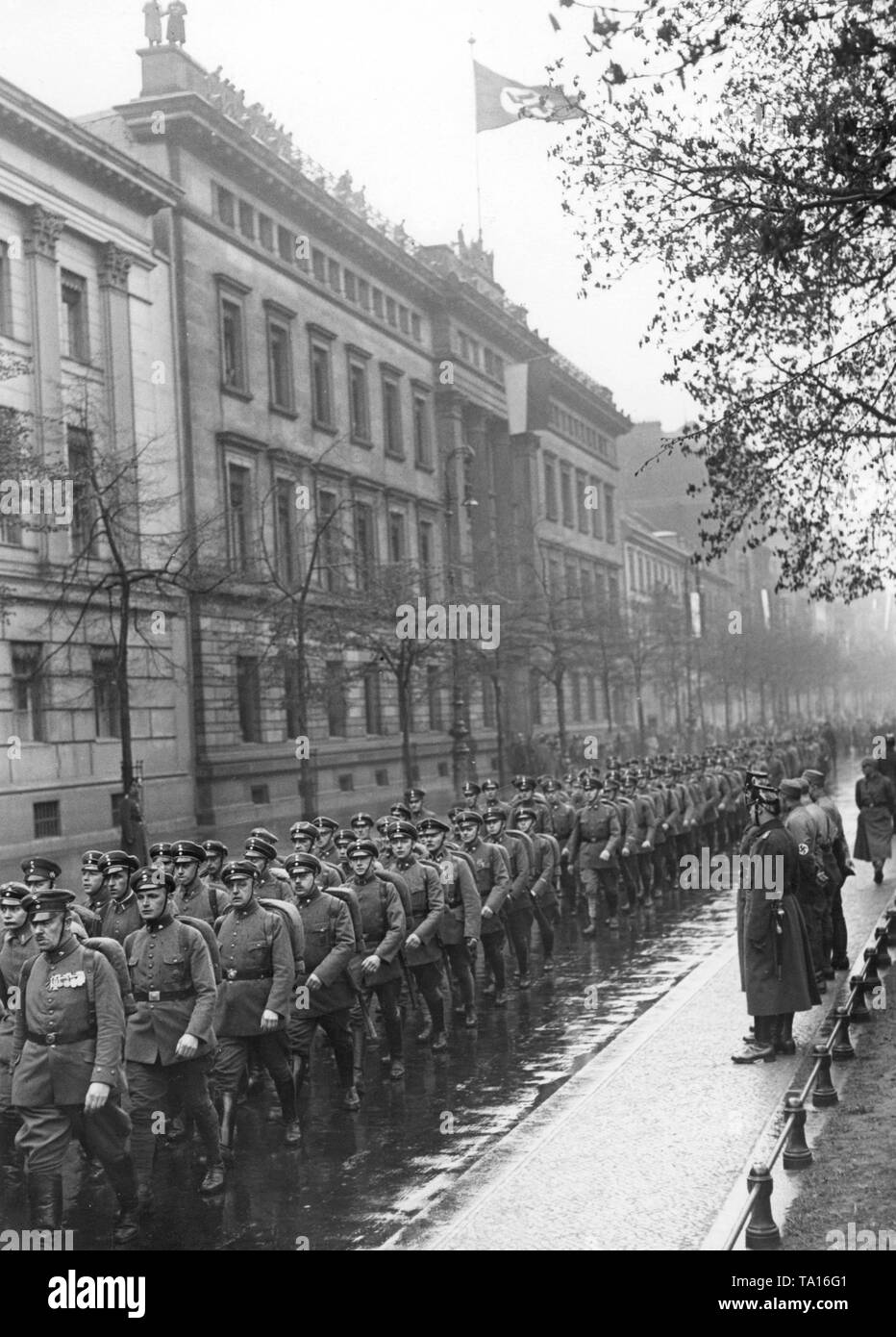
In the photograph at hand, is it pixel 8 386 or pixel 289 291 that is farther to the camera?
pixel 289 291

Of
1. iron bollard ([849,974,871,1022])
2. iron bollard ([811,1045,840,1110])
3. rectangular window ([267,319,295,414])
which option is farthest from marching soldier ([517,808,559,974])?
rectangular window ([267,319,295,414])

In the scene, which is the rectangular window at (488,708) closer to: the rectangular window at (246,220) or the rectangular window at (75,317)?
the rectangular window at (246,220)

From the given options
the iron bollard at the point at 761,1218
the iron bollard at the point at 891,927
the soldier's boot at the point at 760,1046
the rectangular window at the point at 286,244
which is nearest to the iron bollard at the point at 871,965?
the soldier's boot at the point at 760,1046

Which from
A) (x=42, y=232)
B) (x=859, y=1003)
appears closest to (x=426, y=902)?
(x=859, y=1003)

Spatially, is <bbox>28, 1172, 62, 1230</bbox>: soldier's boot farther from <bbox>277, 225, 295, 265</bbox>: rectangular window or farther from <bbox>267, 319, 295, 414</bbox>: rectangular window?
<bbox>277, 225, 295, 265</bbox>: rectangular window

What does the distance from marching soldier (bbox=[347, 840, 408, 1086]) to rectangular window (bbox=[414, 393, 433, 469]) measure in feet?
132

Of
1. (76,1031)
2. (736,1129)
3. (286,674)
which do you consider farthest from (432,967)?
(286,674)

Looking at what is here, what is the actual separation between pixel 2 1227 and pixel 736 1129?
156 inches

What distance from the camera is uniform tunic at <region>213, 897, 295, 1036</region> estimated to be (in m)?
9.30

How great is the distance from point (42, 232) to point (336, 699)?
42.8 ft

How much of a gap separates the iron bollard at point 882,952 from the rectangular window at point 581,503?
6124 centimetres

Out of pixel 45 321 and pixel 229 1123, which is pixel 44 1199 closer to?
pixel 229 1123
